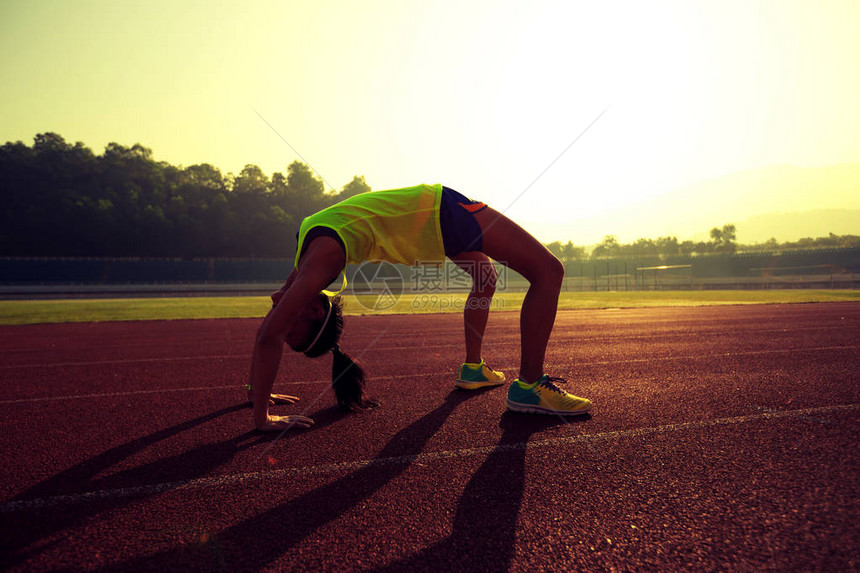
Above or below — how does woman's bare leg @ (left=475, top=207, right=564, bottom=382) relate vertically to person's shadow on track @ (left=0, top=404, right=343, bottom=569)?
above

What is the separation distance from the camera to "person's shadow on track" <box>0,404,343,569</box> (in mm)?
1849

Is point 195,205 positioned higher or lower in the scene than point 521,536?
higher

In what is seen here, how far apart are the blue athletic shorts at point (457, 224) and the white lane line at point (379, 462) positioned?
1.22 m

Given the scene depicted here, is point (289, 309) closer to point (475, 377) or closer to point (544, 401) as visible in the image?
point (544, 401)

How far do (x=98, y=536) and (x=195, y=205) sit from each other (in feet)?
254

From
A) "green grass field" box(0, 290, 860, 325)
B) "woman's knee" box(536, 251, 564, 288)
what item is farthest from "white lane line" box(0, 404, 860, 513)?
"green grass field" box(0, 290, 860, 325)

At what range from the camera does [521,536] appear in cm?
178

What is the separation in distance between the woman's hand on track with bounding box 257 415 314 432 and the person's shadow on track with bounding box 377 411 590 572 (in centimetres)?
123

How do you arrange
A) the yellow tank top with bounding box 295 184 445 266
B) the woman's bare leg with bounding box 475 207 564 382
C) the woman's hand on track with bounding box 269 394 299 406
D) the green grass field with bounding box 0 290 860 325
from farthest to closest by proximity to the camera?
the green grass field with bounding box 0 290 860 325
the woman's hand on track with bounding box 269 394 299 406
the woman's bare leg with bounding box 475 207 564 382
the yellow tank top with bounding box 295 184 445 266

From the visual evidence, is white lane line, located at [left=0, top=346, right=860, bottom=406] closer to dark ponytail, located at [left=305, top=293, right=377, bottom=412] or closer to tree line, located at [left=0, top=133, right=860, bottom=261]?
dark ponytail, located at [left=305, top=293, right=377, bottom=412]

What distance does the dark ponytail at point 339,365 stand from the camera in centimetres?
339

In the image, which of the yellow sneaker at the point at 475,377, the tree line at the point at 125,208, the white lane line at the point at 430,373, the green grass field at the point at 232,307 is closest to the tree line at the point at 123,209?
the tree line at the point at 125,208

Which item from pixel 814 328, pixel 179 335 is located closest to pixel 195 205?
pixel 179 335

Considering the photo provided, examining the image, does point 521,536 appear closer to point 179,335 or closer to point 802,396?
point 802,396
